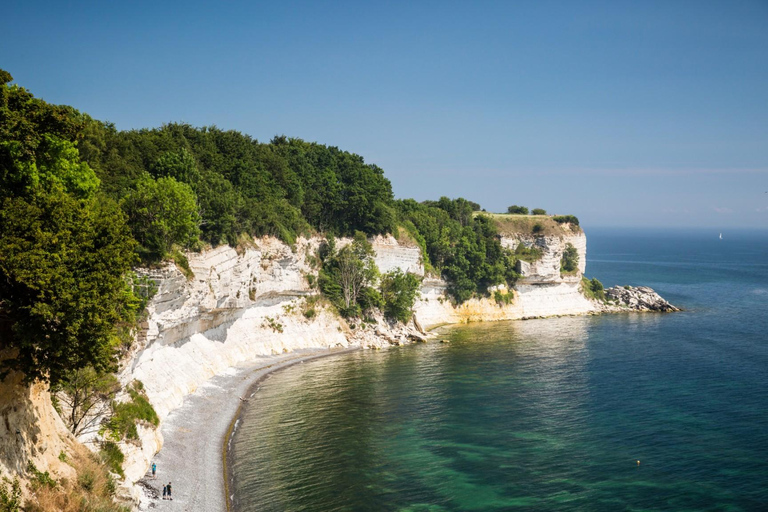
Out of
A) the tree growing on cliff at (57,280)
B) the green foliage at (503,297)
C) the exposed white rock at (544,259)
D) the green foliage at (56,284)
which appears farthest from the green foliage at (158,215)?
the exposed white rock at (544,259)

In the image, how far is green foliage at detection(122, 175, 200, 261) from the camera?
163ft

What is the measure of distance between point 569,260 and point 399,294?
4721 cm

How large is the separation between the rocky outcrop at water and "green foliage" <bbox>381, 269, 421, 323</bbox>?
49982 mm

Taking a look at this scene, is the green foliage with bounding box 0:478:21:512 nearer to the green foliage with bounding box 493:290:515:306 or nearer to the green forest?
the green forest

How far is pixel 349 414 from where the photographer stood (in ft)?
169

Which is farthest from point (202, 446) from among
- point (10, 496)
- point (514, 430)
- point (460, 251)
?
point (460, 251)

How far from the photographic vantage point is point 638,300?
4614 inches

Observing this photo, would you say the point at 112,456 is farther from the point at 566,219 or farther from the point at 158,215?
the point at 566,219

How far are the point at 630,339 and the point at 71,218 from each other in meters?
78.5

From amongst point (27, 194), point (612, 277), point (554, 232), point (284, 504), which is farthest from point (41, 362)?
point (612, 277)

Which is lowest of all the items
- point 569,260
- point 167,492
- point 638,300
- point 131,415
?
point 167,492

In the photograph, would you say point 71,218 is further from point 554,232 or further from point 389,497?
point 554,232

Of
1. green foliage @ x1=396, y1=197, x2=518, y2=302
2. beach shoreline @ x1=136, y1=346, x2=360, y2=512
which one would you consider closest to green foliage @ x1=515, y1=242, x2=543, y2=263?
green foliage @ x1=396, y1=197, x2=518, y2=302

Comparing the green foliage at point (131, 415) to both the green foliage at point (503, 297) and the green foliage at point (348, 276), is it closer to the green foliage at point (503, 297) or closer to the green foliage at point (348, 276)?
the green foliage at point (348, 276)
